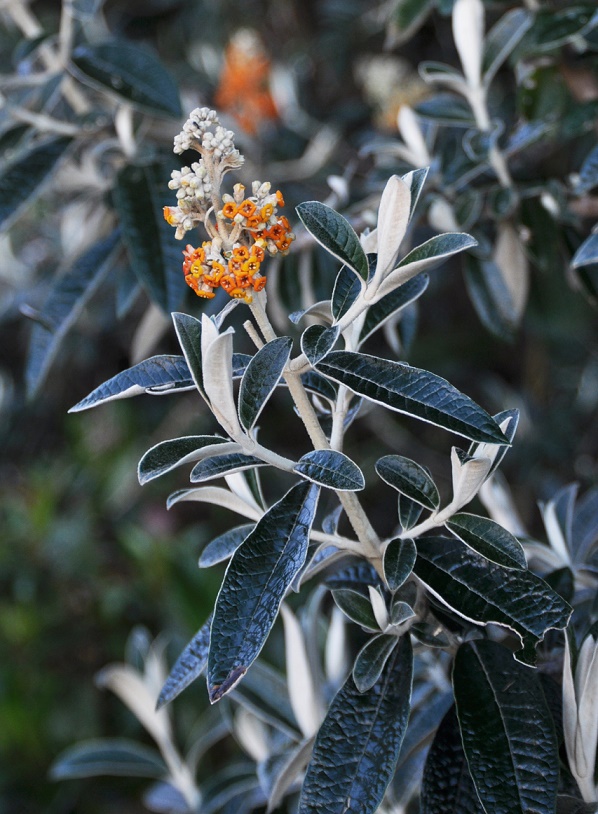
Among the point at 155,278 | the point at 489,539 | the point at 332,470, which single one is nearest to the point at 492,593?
the point at 489,539

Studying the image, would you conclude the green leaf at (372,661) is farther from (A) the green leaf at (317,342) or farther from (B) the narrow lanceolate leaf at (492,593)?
(A) the green leaf at (317,342)

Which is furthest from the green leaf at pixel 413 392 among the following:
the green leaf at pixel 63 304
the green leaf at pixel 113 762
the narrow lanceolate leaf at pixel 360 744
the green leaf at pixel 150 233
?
the green leaf at pixel 113 762

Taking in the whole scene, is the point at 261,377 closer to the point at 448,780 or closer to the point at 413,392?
the point at 413,392

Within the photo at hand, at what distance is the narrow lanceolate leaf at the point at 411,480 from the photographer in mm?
540

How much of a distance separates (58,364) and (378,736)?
1.71 m

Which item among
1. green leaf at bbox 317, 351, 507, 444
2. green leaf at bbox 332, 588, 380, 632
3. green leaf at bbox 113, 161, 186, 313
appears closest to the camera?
green leaf at bbox 317, 351, 507, 444

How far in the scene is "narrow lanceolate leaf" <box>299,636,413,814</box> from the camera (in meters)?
0.52

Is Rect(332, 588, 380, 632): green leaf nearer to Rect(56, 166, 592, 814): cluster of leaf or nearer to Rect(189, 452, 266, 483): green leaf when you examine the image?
Rect(56, 166, 592, 814): cluster of leaf

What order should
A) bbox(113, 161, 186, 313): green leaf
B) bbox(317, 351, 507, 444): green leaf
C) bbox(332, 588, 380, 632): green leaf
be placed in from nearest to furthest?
bbox(317, 351, 507, 444): green leaf < bbox(332, 588, 380, 632): green leaf < bbox(113, 161, 186, 313): green leaf

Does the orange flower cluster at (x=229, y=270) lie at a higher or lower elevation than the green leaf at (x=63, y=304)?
lower

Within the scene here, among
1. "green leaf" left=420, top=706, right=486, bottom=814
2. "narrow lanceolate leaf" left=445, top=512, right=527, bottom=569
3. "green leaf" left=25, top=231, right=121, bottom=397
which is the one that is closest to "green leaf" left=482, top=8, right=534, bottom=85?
"green leaf" left=25, top=231, right=121, bottom=397

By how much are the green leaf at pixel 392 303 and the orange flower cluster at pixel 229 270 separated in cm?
13

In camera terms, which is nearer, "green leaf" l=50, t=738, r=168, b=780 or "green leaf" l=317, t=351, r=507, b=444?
"green leaf" l=317, t=351, r=507, b=444

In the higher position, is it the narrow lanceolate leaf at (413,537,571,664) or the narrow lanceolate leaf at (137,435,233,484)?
the narrow lanceolate leaf at (137,435,233,484)
